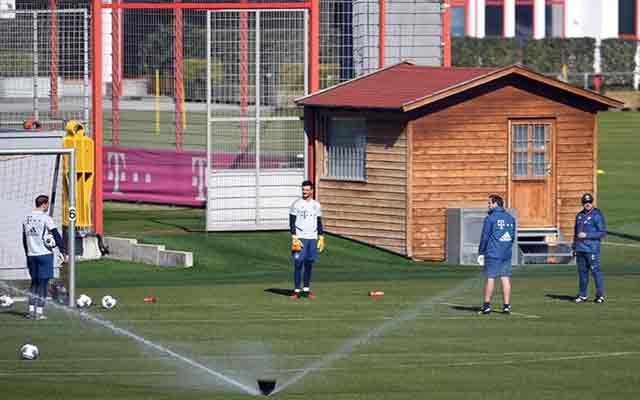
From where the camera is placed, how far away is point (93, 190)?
3173 centimetres

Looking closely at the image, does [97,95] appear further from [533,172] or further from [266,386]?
[266,386]

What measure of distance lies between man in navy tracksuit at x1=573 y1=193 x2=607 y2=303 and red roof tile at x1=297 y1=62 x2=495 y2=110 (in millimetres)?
6303

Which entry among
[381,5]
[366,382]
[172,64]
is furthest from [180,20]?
[366,382]

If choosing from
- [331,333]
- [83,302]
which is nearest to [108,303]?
[83,302]

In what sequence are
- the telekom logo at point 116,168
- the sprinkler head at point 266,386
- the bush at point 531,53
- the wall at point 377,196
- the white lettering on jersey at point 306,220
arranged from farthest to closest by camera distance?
the bush at point 531,53 → the telekom logo at point 116,168 → the wall at point 377,196 → the white lettering on jersey at point 306,220 → the sprinkler head at point 266,386

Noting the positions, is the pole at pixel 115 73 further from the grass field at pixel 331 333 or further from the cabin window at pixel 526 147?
the cabin window at pixel 526 147

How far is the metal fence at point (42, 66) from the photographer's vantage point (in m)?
34.5

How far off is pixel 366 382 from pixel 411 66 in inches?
699

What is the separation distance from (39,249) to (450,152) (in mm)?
11074

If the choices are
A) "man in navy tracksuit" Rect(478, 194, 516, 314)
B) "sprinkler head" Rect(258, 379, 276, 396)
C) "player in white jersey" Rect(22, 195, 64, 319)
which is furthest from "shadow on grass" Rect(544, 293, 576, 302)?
"sprinkler head" Rect(258, 379, 276, 396)

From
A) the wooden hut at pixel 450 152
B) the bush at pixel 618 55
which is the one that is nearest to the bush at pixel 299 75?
the wooden hut at pixel 450 152

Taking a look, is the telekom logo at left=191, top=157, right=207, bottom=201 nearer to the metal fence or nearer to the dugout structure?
the metal fence

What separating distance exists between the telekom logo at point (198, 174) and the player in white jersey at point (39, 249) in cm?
1552

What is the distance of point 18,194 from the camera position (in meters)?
27.9
